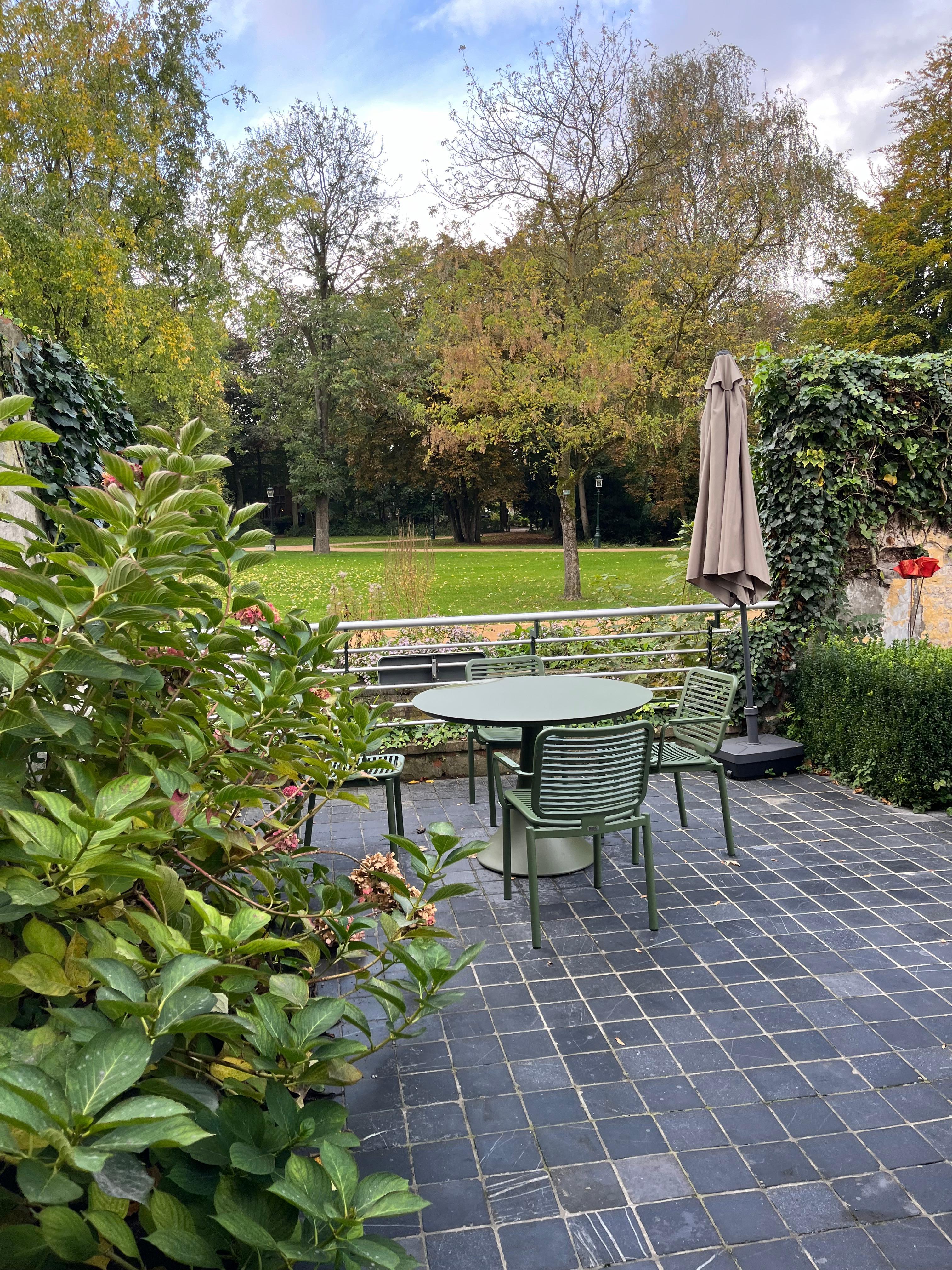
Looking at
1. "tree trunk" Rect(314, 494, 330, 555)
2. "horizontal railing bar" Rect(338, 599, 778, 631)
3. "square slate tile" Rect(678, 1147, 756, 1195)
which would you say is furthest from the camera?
"tree trunk" Rect(314, 494, 330, 555)

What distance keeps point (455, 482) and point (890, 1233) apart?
29.8 metres

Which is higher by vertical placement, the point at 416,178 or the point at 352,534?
the point at 416,178

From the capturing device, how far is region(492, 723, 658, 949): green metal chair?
9.92 feet

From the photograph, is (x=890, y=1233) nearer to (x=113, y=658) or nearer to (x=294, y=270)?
(x=113, y=658)

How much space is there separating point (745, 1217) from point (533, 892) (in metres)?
1.28

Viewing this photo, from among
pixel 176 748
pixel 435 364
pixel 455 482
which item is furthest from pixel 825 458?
pixel 455 482

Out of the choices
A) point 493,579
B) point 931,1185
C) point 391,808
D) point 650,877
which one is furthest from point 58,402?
point 493,579

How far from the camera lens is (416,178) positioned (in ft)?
43.6

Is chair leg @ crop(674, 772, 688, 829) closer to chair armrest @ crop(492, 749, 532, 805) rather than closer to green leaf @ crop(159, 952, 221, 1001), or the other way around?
chair armrest @ crop(492, 749, 532, 805)

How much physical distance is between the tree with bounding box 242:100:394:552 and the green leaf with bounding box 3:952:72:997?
20.0 metres

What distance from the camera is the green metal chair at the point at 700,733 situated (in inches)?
150

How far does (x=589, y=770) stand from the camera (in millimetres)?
3064

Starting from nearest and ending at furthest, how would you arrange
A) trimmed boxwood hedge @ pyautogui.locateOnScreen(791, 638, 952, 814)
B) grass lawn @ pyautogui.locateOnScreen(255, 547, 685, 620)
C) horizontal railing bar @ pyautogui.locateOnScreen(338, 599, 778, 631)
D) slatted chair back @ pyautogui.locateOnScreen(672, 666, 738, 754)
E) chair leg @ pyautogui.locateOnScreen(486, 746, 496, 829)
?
slatted chair back @ pyautogui.locateOnScreen(672, 666, 738, 754)
chair leg @ pyautogui.locateOnScreen(486, 746, 496, 829)
trimmed boxwood hedge @ pyautogui.locateOnScreen(791, 638, 952, 814)
horizontal railing bar @ pyautogui.locateOnScreen(338, 599, 778, 631)
grass lawn @ pyautogui.locateOnScreen(255, 547, 685, 620)

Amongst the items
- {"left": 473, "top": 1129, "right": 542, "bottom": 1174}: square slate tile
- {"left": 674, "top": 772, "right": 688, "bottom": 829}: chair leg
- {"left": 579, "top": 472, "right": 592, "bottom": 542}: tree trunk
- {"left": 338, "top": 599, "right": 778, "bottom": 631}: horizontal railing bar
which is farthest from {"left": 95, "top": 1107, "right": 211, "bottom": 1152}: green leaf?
{"left": 579, "top": 472, "right": 592, "bottom": 542}: tree trunk
